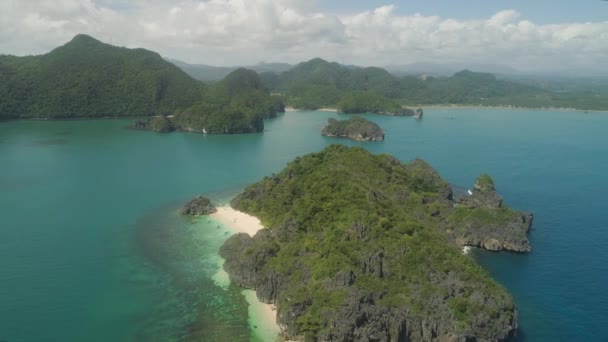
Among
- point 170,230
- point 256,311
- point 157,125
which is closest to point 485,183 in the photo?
point 256,311

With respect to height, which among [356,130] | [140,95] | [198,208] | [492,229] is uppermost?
[140,95]

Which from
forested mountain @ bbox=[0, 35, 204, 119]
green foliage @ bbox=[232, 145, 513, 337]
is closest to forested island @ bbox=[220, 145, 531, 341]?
green foliage @ bbox=[232, 145, 513, 337]

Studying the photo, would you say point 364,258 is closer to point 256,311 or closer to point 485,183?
point 256,311

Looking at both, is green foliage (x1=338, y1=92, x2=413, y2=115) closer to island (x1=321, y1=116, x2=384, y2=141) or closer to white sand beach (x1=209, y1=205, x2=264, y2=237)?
island (x1=321, y1=116, x2=384, y2=141)

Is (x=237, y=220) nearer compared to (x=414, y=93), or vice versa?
(x=237, y=220)

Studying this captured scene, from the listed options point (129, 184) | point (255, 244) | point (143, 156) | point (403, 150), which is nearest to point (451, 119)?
point (403, 150)

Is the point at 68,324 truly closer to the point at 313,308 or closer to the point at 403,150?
the point at 313,308

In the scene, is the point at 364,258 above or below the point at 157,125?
below
